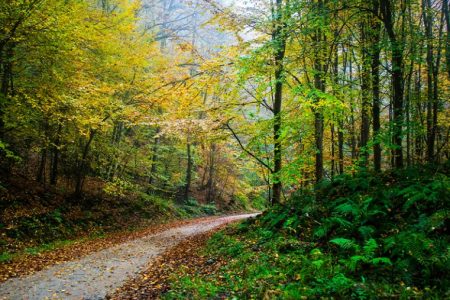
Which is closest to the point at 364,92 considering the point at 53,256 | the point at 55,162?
the point at 53,256

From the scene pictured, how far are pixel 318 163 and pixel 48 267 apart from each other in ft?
29.5

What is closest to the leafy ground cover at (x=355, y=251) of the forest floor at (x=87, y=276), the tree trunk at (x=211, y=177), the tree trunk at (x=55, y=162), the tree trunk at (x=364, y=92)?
the forest floor at (x=87, y=276)

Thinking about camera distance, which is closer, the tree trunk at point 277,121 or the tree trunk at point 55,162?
the tree trunk at point 277,121

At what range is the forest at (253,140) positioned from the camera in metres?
5.41

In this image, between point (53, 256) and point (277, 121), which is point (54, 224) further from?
point (277, 121)

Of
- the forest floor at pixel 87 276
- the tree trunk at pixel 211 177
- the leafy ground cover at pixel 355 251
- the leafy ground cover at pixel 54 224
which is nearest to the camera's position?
the leafy ground cover at pixel 355 251

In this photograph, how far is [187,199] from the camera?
2502 centimetres

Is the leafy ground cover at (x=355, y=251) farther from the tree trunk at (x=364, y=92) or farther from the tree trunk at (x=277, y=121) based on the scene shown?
the tree trunk at (x=364, y=92)

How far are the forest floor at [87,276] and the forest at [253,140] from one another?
7 cm

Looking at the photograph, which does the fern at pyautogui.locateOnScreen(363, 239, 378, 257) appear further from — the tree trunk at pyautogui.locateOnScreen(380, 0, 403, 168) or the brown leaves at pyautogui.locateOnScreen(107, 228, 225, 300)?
the brown leaves at pyautogui.locateOnScreen(107, 228, 225, 300)

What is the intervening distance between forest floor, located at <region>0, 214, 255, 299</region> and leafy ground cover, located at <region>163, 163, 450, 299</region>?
5.07ft

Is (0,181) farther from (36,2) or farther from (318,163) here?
(318,163)

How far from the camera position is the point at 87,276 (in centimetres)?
733

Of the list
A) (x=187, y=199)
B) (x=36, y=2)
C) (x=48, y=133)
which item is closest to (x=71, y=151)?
(x=48, y=133)
